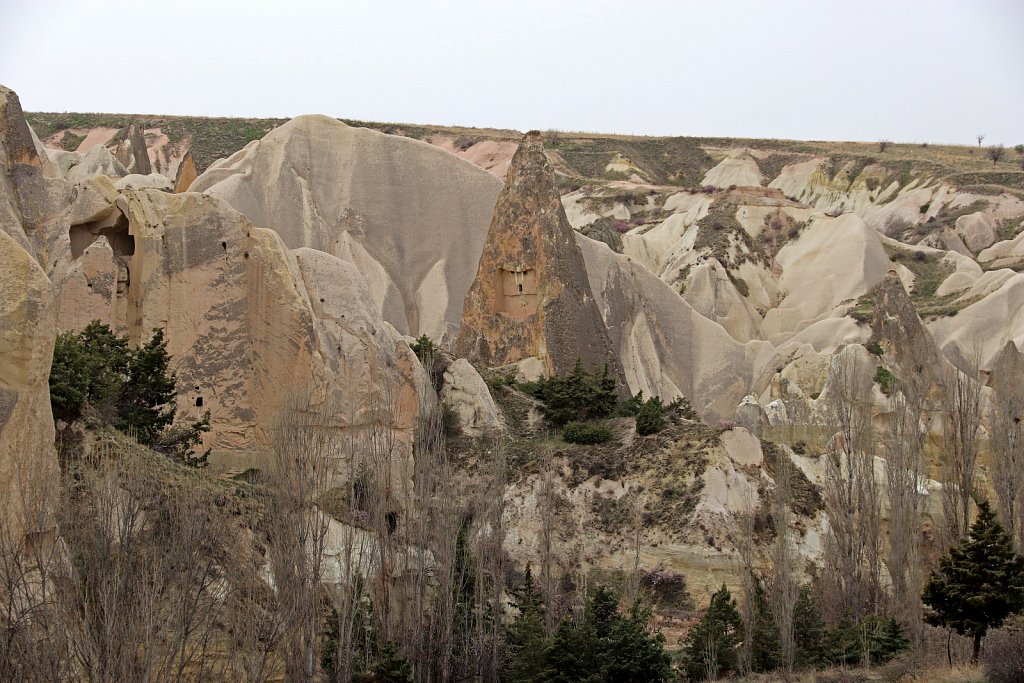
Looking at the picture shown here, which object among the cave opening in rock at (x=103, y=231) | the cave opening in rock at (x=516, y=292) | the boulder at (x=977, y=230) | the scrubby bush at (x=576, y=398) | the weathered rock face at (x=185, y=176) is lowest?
the scrubby bush at (x=576, y=398)

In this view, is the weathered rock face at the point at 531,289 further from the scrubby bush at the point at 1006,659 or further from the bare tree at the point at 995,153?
the bare tree at the point at 995,153

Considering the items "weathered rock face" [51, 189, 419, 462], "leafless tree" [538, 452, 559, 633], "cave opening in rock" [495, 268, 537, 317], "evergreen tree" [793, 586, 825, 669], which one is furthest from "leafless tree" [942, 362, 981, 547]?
"cave opening in rock" [495, 268, 537, 317]

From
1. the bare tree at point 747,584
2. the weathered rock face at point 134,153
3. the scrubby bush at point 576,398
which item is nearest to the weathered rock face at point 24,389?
the bare tree at point 747,584

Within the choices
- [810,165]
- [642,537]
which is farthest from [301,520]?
[810,165]

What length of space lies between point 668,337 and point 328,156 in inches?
629

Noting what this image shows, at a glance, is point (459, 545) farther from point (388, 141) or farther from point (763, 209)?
point (763, 209)

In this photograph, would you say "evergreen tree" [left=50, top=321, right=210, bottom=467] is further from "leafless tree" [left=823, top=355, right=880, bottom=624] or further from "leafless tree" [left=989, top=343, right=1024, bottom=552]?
"leafless tree" [left=989, top=343, right=1024, bottom=552]

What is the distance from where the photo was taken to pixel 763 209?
269 ft

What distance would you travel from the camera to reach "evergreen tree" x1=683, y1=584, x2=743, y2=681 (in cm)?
2395

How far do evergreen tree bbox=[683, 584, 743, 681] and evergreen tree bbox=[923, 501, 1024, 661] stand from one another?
12.5 feet

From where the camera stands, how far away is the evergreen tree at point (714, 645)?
2395cm

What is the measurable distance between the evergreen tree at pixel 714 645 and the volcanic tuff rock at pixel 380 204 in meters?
25.8

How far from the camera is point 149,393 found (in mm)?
25594

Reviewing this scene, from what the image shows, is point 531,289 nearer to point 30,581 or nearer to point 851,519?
point 851,519
